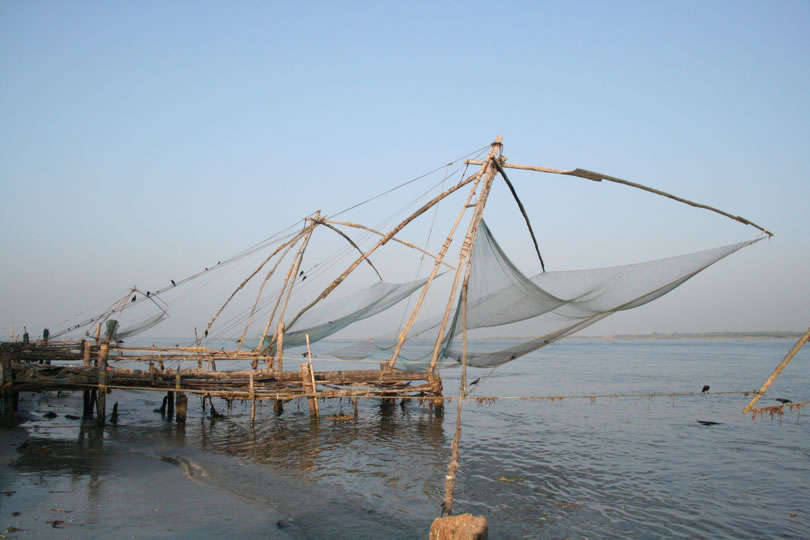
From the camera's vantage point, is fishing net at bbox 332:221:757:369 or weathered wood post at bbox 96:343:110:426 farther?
weathered wood post at bbox 96:343:110:426

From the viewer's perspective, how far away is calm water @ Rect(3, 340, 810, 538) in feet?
21.9

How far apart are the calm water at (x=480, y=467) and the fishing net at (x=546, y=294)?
2.28 metres

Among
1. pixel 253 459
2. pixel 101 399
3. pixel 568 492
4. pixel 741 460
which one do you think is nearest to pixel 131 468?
pixel 253 459

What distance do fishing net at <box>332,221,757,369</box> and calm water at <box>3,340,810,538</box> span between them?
2279mm

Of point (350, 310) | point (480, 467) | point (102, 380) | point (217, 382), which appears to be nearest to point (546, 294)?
point (480, 467)

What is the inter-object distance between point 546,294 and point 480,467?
3.39 meters

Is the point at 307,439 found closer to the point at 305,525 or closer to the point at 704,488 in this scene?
the point at 305,525

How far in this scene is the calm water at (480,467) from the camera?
6.66 m

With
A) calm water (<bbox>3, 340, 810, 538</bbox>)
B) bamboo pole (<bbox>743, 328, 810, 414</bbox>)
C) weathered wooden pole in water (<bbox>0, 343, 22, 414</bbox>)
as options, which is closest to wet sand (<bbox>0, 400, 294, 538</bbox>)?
calm water (<bbox>3, 340, 810, 538</bbox>)

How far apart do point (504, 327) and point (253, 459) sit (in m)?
4.91

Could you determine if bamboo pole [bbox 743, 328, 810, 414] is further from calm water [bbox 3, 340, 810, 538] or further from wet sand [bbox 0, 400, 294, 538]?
wet sand [bbox 0, 400, 294, 538]

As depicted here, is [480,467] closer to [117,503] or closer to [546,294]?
[546,294]

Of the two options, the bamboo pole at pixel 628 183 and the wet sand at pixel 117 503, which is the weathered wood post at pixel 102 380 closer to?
the wet sand at pixel 117 503

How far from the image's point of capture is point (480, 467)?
30.2 ft
